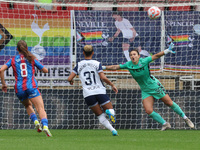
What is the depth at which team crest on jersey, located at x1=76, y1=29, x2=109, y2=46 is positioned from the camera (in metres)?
14.3

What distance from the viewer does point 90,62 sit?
30.0 ft

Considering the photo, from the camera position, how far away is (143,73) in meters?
10.2

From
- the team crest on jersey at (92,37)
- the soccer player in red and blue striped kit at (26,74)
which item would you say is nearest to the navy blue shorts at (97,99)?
the soccer player in red and blue striped kit at (26,74)

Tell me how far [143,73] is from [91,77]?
59.7 inches

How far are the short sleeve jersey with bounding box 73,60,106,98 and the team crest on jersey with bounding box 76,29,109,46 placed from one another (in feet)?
16.8

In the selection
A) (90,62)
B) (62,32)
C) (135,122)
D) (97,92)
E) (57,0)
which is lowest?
(135,122)

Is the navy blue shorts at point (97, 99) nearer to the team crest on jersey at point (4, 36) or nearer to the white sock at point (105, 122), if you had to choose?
the white sock at point (105, 122)

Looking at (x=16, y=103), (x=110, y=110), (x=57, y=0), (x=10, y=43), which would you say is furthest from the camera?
(x=57, y=0)

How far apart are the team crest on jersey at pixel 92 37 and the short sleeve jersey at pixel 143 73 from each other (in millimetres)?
4052

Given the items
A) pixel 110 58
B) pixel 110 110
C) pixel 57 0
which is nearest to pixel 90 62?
pixel 110 110

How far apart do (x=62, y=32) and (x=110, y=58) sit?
5.27ft

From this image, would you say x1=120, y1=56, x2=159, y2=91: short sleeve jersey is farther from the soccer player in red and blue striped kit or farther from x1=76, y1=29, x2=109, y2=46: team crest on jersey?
x1=76, y1=29, x2=109, y2=46: team crest on jersey

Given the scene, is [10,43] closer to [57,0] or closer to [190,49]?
[57,0]

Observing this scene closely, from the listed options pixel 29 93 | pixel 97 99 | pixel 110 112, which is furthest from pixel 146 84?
pixel 29 93
